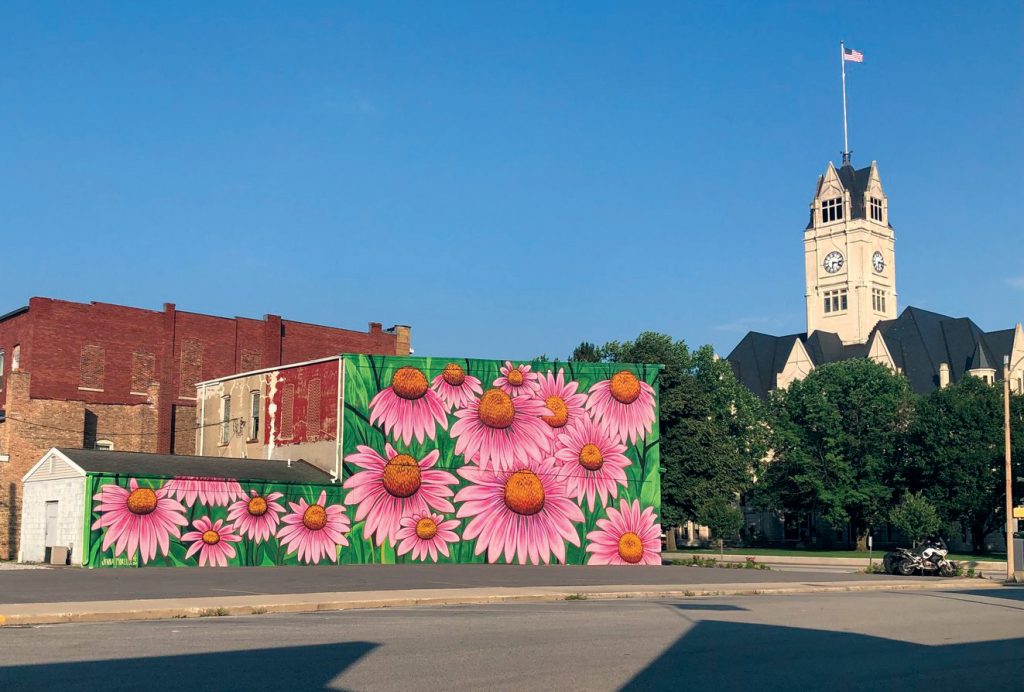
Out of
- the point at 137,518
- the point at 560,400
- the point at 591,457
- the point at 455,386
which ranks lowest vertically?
the point at 137,518

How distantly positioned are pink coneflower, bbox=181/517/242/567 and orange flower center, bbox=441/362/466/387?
11594 millimetres

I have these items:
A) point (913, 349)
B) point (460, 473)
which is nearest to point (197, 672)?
point (460, 473)

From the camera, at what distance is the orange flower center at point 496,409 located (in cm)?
4928

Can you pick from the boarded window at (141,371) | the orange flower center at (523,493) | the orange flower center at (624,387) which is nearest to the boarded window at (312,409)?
the orange flower center at (523,493)

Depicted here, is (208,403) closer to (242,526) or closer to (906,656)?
(242,526)

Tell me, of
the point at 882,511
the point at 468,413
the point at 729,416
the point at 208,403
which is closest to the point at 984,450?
the point at 882,511

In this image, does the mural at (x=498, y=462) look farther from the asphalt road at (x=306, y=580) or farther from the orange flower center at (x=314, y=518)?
the asphalt road at (x=306, y=580)

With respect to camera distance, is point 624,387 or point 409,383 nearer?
point 409,383

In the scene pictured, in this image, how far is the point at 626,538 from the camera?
50594 millimetres

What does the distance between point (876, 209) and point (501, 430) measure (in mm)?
117898

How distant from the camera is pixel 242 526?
145 feet

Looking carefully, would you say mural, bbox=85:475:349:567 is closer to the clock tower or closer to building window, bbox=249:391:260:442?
building window, bbox=249:391:260:442

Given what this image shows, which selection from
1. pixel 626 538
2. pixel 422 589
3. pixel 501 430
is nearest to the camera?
pixel 422 589

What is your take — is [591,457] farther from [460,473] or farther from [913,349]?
[913,349]
